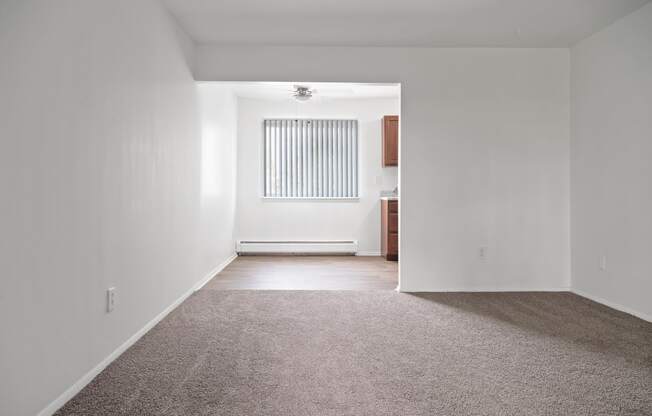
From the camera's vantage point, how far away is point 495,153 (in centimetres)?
405

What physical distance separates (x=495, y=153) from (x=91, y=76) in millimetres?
3499

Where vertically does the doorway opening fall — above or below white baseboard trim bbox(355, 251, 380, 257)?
above

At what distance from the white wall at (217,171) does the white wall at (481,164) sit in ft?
5.91

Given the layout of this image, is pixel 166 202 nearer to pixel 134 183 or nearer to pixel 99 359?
pixel 134 183

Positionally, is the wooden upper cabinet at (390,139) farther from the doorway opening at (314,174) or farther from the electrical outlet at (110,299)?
the electrical outlet at (110,299)

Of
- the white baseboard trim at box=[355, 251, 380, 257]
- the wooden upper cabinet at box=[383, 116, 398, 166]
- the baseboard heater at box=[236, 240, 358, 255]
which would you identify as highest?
the wooden upper cabinet at box=[383, 116, 398, 166]

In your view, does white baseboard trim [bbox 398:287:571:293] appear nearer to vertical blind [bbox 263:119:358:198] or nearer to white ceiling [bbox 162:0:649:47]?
white ceiling [bbox 162:0:649:47]

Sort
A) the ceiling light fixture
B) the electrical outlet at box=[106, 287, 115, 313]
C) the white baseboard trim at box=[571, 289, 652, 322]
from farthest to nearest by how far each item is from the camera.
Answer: the ceiling light fixture
the white baseboard trim at box=[571, 289, 652, 322]
the electrical outlet at box=[106, 287, 115, 313]

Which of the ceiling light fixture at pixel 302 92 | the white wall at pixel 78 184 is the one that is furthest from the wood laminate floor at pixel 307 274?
the ceiling light fixture at pixel 302 92

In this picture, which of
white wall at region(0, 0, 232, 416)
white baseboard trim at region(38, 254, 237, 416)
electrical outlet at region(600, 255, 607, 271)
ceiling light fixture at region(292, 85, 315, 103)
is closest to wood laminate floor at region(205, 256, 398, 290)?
white baseboard trim at region(38, 254, 237, 416)

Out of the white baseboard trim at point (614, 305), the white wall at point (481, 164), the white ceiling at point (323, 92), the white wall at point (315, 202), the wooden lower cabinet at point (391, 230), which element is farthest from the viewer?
the white wall at point (315, 202)

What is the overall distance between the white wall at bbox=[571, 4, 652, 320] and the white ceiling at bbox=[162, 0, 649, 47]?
28 cm

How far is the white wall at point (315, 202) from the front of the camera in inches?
261

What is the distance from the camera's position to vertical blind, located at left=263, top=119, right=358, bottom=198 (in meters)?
6.70
